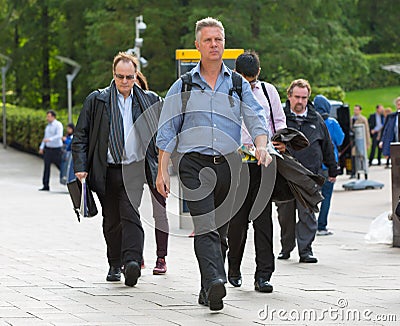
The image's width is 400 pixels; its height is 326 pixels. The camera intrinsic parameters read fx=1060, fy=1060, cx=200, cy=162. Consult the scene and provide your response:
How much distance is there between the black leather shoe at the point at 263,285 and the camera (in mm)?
8219

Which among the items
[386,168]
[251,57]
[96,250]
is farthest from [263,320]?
[386,168]

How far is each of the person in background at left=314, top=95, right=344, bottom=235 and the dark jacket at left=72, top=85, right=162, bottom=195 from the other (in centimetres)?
393

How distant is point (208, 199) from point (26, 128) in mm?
30842

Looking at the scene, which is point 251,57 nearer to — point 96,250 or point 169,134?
point 169,134

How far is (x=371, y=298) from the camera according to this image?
25.9 feet

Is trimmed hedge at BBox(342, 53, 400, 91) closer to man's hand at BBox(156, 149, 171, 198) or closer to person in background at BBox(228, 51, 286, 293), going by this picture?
person in background at BBox(228, 51, 286, 293)

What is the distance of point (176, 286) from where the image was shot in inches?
344

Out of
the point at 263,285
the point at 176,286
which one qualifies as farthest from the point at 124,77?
the point at 263,285

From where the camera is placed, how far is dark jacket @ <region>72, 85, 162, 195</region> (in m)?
8.72

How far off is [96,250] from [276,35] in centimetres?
2517

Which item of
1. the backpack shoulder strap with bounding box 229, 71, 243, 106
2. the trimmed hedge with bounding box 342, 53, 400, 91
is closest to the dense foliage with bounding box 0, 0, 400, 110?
the trimmed hedge with bounding box 342, 53, 400, 91

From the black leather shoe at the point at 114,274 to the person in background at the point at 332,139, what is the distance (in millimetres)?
4090

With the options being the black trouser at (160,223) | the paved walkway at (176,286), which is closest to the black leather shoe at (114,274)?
the paved walkway at (176,286)

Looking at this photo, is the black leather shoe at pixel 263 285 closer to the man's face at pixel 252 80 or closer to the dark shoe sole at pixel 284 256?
the man's face at pixel 252 80
